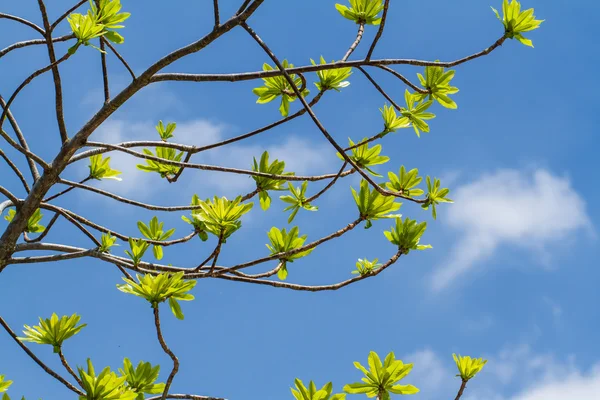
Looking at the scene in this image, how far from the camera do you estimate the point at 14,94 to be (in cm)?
272

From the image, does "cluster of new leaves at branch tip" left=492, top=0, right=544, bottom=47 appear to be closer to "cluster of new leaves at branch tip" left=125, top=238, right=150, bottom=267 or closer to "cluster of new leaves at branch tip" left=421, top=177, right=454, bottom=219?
"cluster of new leaves at branch tip" left=421, top=177, right=454, bottom=219

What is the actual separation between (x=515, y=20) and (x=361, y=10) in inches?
25.7

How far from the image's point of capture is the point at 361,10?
9.03ft

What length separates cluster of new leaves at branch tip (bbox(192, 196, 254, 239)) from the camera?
7.01 ft

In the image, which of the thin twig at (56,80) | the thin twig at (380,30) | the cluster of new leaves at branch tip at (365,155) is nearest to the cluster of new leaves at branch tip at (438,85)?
the cluster of new leaves at branch tip at (365,155)

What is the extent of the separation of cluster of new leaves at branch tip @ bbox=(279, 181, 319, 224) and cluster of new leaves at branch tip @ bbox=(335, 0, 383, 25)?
77 centimetres

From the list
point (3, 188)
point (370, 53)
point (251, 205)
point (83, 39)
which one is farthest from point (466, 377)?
point (3, 188)

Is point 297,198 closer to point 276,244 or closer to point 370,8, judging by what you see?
point 276,244

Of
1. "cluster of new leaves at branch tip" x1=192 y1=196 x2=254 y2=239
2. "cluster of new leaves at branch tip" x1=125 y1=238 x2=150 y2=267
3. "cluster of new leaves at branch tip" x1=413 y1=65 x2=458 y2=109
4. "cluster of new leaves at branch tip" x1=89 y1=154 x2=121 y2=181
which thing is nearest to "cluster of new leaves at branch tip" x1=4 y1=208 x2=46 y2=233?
"cluster of new leaves at branch tip" x1=89 y1=154 x2=121 y2=181

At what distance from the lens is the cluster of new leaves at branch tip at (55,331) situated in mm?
2324

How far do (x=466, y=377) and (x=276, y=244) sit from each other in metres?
0.94

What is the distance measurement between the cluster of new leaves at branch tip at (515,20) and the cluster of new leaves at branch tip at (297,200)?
108 centimetres

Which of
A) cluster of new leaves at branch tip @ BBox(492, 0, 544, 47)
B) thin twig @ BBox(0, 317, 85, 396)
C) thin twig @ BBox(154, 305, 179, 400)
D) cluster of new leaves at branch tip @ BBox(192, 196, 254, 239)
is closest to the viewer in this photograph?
thin twig @ BBox(154, 305, 179, 400)

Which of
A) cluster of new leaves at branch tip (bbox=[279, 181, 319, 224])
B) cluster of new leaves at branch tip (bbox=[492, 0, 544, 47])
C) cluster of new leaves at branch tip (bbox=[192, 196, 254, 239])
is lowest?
cluster of new leaves at branch tip (bbox=[192, 196, 254, 239])
